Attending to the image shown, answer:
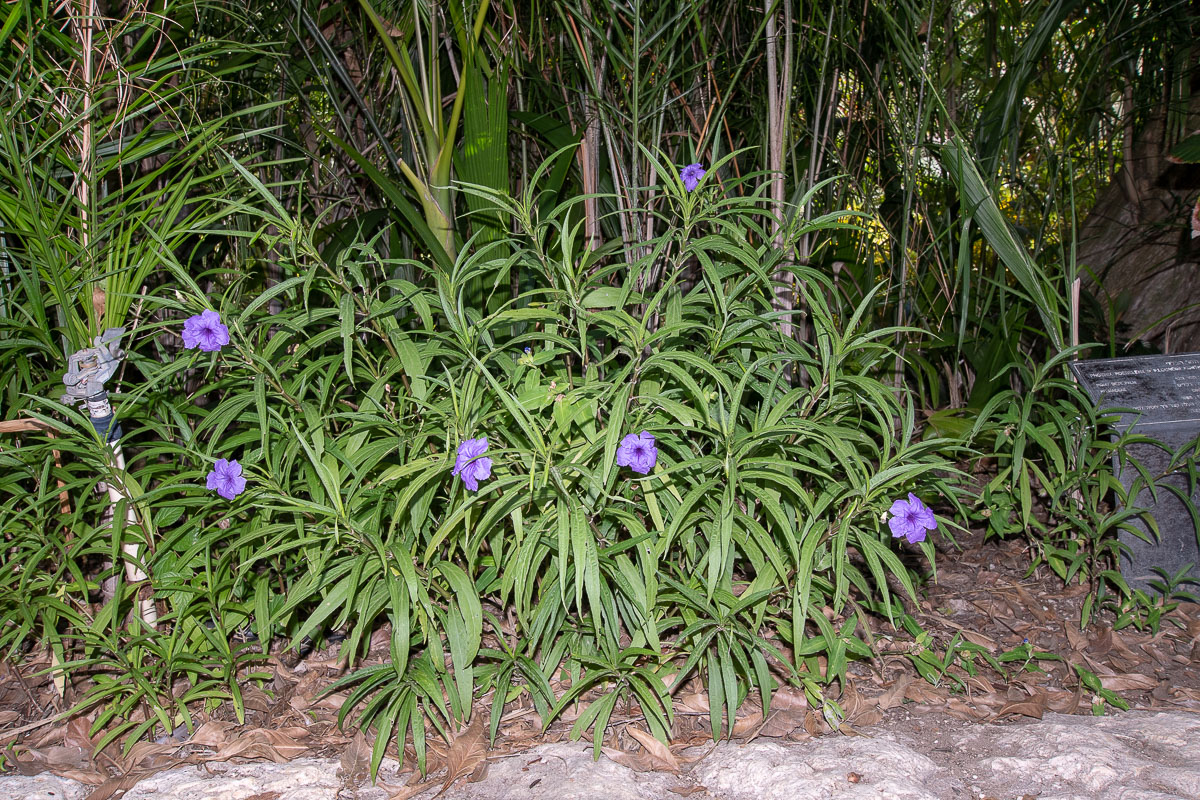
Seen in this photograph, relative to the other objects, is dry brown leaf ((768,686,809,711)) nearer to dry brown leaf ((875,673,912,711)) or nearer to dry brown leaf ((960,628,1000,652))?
dry brown leaf ((875,673,912,711))

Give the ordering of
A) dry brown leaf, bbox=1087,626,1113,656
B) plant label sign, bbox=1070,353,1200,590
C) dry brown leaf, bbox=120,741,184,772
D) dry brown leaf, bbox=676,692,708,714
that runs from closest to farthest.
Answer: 1. dry brown leaf, bbox=120,741,184,772
2. dry brown leaf, bbox=676,692,708,714
3. dry brown leaf, bbox=1087,626,1113,656
4. plant label sign, bbox=1070,353,1200,590

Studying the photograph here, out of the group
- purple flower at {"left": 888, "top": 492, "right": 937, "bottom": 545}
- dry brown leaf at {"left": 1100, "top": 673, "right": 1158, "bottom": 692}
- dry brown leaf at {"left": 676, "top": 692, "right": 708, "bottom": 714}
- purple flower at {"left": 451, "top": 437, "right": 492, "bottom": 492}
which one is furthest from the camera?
dry brown leaf at {"left": 1100, "top": 673, "right": 1158, "bottom": 692}

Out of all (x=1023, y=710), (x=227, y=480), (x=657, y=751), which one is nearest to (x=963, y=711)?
(x=1023, y=710)

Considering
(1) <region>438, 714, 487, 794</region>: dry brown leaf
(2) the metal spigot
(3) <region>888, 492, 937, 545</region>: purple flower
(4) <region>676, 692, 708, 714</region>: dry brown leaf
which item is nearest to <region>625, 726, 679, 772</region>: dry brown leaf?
(4) <region>676, 692, 708, 714</region>: dry brown leaf

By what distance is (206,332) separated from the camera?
1.44 m

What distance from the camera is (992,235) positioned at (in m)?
2.03

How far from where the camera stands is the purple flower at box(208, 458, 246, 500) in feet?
4.60

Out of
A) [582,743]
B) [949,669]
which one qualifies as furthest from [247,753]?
[949,669]

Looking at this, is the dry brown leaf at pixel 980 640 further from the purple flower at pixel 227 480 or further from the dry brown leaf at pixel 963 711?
the purple flower at pixel 227 480

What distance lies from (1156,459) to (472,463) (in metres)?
1.76

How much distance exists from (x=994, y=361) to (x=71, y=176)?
2461mm

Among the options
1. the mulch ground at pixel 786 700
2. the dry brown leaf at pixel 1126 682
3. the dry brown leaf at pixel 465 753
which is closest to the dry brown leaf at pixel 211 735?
the mulch ground at pixel 786 700

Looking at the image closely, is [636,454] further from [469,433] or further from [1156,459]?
[1156,459]

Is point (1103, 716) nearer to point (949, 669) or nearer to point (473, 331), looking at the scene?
point (949, 669)
